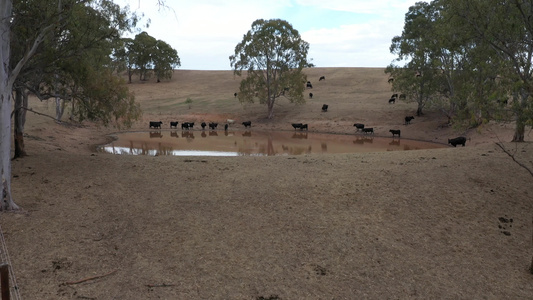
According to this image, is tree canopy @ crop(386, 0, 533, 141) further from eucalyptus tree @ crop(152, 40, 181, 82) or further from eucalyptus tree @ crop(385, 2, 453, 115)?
eucalyptus tree @ crop(152, 40, 181, 82)

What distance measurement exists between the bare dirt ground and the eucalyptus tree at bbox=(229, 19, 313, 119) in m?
34.5

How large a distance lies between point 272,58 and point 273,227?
146 feet

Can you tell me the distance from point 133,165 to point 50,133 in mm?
18185

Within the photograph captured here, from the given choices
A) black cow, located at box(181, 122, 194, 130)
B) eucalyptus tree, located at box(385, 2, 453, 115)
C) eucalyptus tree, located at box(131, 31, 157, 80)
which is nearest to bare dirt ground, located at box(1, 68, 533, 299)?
eucalyptus tree, located at box(385, 2, 453, 115)

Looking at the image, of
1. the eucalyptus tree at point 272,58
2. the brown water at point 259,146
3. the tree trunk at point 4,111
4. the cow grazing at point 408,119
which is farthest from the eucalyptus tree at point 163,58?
the tree trunk at point 4,111

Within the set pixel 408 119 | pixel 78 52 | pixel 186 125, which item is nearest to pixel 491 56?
pixel 78 52

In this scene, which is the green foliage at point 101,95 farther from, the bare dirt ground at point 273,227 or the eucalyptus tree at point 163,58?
the eucalyptus tree at point 163,58

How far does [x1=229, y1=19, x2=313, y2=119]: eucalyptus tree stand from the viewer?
51.1 meters

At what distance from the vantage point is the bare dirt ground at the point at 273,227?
773cm

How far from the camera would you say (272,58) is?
5219cm

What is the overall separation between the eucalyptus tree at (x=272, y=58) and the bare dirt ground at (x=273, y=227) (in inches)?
1358

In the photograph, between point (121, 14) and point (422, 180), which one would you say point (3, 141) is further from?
point (422, 180)

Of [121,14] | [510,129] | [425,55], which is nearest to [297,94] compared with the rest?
[425,55]

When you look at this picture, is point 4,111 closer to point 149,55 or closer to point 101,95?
point 101,95
